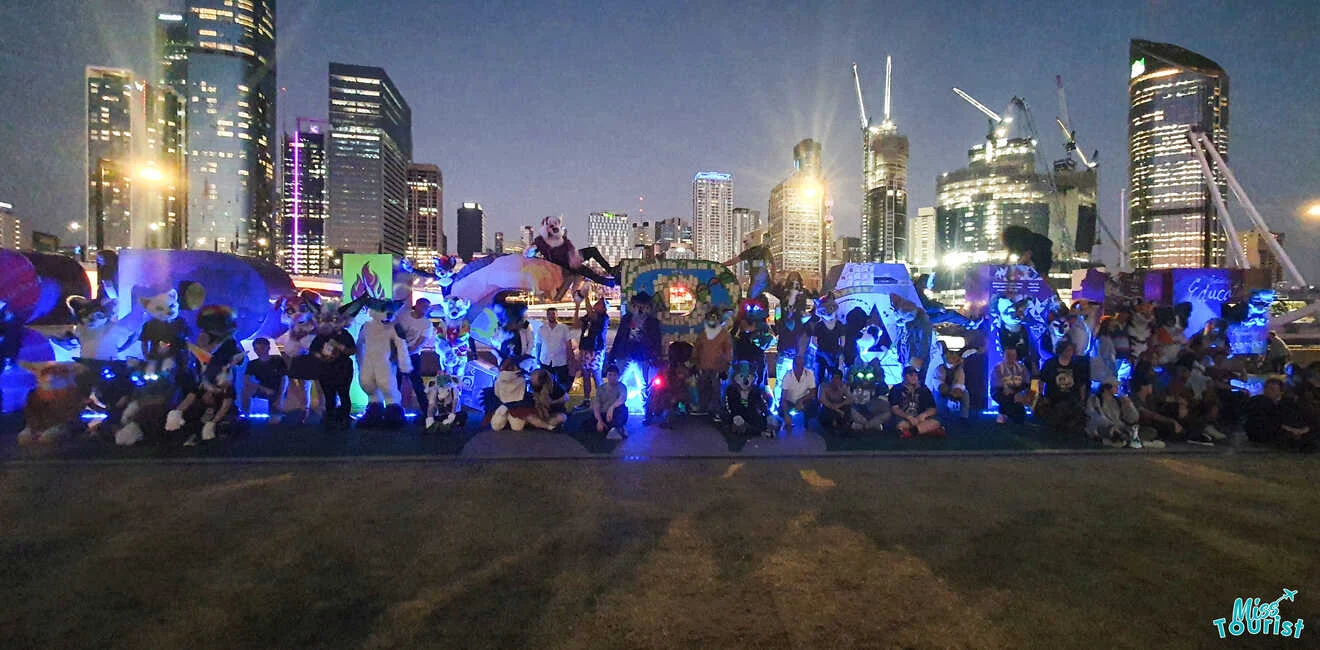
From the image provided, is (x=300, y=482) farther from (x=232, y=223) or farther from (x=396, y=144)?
(x=396, y=144)

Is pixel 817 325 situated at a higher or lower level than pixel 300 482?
higher

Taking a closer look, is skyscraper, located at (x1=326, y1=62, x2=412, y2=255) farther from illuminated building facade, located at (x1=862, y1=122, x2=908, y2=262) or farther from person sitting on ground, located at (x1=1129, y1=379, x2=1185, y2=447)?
person sitting on ground, located at (x1=1129, y1=379, x2=1185, y2=447)

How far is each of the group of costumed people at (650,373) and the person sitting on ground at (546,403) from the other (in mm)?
20

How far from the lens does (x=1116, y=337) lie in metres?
9.02

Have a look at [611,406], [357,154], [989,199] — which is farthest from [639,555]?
[357,154]

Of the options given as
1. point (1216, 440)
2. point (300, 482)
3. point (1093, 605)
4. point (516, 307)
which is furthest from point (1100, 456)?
point (300, 482)

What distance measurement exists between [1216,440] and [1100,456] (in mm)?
2017

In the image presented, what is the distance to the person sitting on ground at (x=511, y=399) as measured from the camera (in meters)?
7.93

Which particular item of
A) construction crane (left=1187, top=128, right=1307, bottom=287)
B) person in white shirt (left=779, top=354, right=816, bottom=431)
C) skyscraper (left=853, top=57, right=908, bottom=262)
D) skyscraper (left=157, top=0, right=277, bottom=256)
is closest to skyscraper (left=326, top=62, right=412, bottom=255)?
skyscraper (left=157, top=0, right=277, bottom=256)

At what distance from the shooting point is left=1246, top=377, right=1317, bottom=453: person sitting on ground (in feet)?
24.3

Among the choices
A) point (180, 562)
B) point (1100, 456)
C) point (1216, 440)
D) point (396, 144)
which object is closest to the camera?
point (180, 562)

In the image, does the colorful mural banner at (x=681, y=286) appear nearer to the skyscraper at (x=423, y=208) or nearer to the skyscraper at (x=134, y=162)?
the skyscraper at (x=134, y=162)

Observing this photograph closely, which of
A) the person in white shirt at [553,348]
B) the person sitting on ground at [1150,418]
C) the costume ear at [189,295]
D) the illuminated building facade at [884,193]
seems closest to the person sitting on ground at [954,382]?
the person sitting on ground at [1150,418]

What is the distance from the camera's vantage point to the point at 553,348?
876cm
